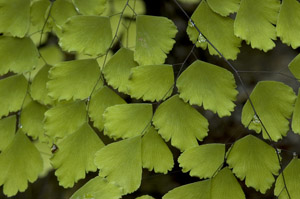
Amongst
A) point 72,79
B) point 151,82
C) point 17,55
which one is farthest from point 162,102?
point 17,55

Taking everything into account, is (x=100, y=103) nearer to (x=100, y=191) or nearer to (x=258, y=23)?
(x=100, y=191)

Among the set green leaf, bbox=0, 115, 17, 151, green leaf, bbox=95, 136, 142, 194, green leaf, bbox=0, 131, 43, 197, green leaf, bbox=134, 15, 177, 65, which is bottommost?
green leaf, bbox=0, 131, 43, 197

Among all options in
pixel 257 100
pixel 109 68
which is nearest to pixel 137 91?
pixel 109 68

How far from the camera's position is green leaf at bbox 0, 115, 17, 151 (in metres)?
0.67

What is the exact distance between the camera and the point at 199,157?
56 cm

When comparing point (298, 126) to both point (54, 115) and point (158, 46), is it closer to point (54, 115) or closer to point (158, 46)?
point (158, 46)

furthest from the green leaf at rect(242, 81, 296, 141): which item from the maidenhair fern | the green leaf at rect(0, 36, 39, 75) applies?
the green leaf at rect(0, 36, 39, 75)

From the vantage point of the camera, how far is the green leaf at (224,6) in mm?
575

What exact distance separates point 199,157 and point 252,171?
8cm

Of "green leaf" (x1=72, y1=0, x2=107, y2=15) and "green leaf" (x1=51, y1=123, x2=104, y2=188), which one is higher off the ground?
"green leaf" (x1=72, y1=0, x2=107, y2=15)

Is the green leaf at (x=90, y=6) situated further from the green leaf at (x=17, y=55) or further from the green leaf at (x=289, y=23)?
the green leaf at (x=289, y=23)

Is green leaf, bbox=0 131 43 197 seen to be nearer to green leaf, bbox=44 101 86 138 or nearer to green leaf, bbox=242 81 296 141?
green leaf, bbox=44 101 86 138

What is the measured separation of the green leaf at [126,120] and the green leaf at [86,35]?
95 mm

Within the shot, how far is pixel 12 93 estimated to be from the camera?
2.14ft
